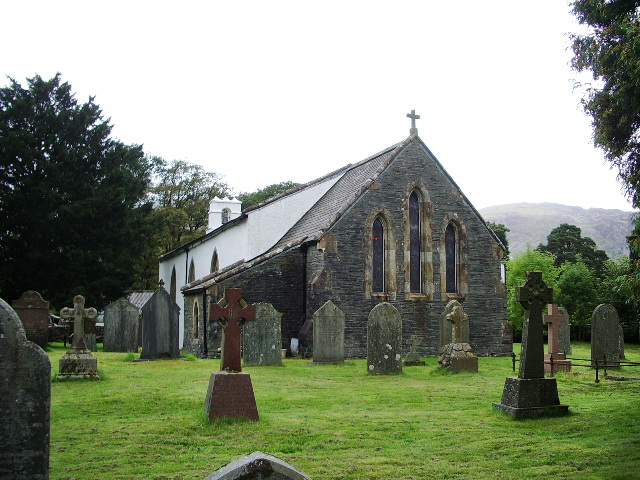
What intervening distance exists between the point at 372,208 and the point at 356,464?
19.6 metres

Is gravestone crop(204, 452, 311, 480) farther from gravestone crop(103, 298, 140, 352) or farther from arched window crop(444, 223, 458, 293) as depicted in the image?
gravestone crop(103, 298, 140, 352)

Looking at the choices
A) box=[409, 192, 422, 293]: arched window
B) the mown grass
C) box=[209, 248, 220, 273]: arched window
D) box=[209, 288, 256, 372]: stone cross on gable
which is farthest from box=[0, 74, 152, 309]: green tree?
box=[209, 288, 256, 372]: stone cross on gable

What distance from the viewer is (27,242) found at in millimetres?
37094

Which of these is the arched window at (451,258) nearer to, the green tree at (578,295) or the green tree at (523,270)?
the green tree at (578,295)

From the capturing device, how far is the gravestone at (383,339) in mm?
18609

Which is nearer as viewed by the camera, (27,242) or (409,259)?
(409,259)

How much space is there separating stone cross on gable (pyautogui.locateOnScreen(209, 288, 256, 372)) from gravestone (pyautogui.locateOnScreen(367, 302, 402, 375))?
24.6 ft

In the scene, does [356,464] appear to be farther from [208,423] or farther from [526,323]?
[526,323]

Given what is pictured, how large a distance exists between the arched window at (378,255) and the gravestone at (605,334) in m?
8.88

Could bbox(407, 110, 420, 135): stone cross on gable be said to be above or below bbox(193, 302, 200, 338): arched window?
above

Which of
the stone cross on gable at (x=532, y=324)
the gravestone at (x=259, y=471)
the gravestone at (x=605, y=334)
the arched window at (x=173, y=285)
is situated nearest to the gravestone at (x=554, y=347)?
the gravestone at (x=605, y=334)

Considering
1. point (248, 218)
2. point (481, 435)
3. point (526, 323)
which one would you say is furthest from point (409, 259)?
point (481, 435)

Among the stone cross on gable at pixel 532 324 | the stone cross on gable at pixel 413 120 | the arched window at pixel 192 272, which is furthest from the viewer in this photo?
the arched window at pixel 192 272

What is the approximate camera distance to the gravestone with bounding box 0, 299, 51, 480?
523 cm
